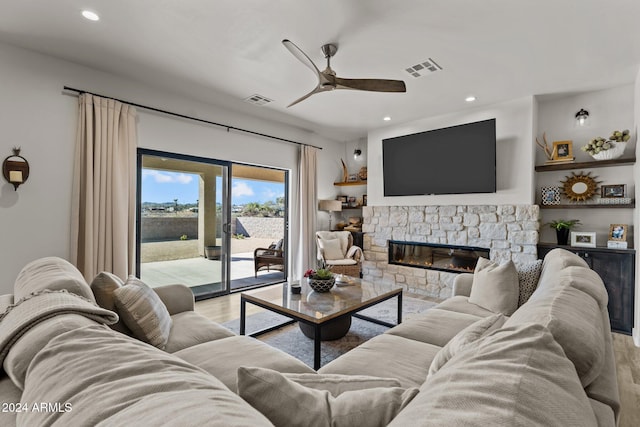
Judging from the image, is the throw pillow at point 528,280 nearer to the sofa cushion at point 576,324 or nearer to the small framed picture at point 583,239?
the sofa cushion at point 576,324

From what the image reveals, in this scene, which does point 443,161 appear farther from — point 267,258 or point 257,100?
point 267,258

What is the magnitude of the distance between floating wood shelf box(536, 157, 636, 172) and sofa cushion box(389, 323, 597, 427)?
12.6ft

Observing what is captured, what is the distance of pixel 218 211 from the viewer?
4.44 m

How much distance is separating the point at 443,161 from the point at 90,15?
4080 millimetres

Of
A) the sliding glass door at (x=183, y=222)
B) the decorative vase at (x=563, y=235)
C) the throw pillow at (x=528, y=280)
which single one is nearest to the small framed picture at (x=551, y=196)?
the decorative vase at (x=563, y=235)

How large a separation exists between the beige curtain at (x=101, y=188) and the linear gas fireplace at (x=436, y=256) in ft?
Result: 12.4

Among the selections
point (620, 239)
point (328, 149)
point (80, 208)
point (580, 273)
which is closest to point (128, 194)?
point (80, 208)

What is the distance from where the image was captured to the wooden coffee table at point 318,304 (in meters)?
2.19

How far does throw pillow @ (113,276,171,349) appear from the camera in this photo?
160 cm

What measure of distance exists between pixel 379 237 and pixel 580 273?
12.0ft

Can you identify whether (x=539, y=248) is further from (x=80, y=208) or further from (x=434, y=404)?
Result: (x=80, y=208)

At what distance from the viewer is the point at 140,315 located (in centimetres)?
162

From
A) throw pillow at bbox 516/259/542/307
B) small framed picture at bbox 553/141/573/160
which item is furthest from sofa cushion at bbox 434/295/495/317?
small framed picture at bbox 553/141/573/160

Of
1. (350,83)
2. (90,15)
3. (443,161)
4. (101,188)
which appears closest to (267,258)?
(101,188)
